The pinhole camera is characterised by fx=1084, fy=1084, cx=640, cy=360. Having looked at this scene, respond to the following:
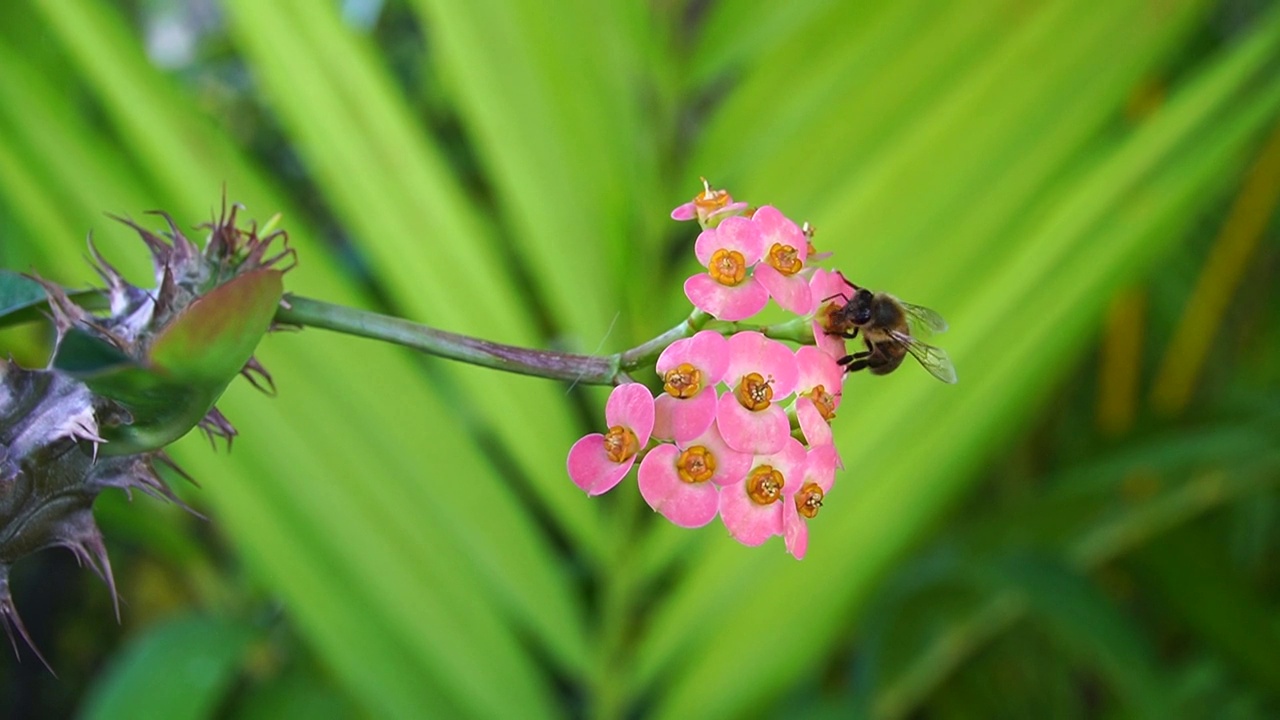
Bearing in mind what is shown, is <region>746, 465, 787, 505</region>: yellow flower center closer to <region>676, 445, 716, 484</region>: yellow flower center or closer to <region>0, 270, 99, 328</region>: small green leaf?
<region>676, 445, 716, 484</region>: yellow flower center

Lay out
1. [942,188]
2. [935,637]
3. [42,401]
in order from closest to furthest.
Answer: [42,401] → [942,188] → [935,637]

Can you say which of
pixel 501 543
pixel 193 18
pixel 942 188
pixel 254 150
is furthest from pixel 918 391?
pixel 193 18

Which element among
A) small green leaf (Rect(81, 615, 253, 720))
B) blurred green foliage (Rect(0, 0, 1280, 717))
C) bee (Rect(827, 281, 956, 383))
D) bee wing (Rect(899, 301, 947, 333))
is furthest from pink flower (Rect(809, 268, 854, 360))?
small green leaf (Rect(81, 615, 253, 720))

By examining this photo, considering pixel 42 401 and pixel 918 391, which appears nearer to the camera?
pixel 42 401

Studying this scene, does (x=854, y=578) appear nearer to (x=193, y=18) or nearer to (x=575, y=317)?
(x=575, y=317)

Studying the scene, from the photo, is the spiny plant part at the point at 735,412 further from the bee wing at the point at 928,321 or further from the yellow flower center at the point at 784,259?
the bee wing at the point at 928,321

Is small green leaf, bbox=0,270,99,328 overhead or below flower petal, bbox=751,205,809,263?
below

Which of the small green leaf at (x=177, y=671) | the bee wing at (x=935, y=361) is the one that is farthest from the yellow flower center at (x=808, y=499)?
the small green leaf at (x=177, y=671)
